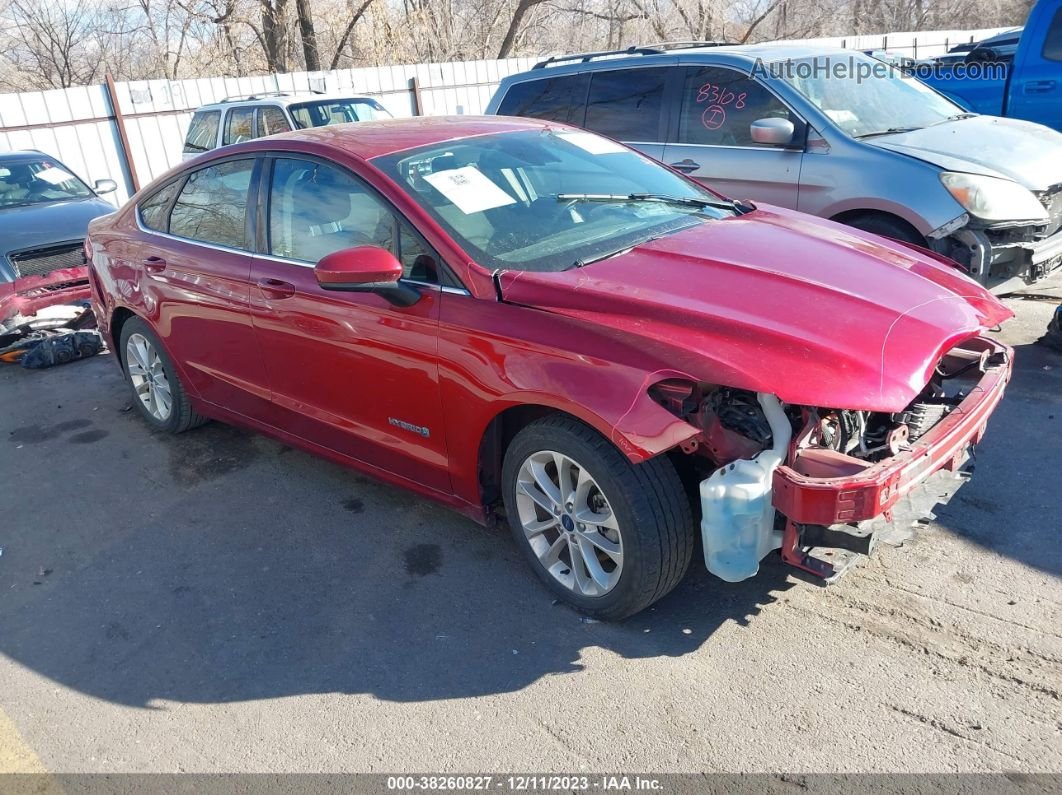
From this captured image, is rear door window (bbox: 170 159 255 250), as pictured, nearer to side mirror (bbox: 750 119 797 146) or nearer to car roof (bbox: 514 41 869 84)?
side mirror (bbox: 750 119 797 146)

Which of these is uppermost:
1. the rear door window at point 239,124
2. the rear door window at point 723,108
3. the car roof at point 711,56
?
the car roof at point 711,56

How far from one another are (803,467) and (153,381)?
417cm

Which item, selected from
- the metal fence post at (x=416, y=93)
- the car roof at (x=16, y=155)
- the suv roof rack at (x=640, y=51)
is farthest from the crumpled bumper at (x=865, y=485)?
the metal fence post at (x=416, y=93)

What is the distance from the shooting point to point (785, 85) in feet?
19.8

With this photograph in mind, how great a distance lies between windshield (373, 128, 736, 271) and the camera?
3.48 m

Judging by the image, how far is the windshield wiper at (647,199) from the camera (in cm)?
388

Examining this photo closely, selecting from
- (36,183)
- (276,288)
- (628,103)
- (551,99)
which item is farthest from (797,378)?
(36,183)

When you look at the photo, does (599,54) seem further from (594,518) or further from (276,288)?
(594,518)

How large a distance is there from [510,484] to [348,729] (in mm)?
1053

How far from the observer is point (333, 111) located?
11047mm

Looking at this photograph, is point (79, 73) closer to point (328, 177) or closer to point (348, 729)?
point (328, 177)

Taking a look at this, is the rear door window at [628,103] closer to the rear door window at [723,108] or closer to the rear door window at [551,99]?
the rear door window at [551,99]

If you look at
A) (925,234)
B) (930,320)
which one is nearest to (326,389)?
(930,320)

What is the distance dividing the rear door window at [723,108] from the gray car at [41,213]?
17.6ft
